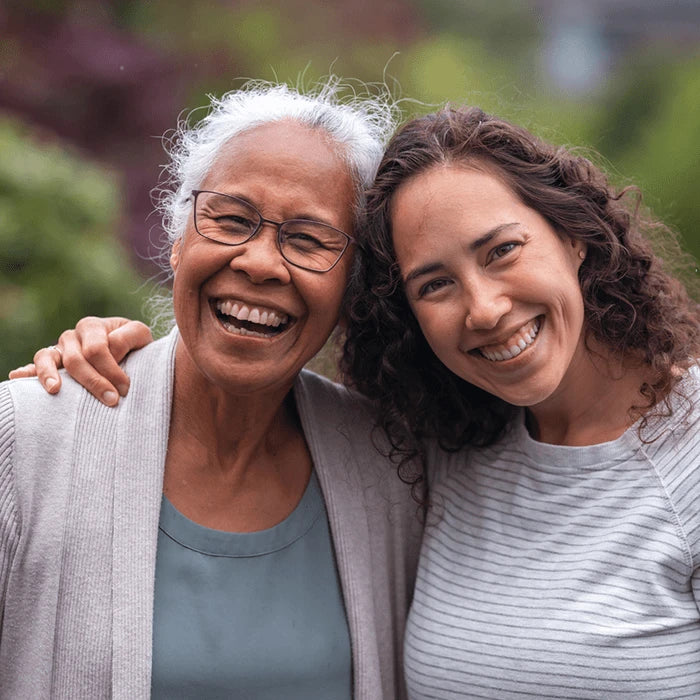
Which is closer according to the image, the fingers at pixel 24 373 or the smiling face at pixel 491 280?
the smiling face at pixel 491 280

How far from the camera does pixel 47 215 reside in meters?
5.02

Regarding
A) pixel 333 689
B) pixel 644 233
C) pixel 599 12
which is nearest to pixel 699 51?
pixel 599 12

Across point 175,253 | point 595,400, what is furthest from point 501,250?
point 175,253

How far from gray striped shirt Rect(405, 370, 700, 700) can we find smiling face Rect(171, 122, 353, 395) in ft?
1.99

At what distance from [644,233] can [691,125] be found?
623cm

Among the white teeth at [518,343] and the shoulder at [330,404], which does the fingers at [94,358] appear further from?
the white teeth at [518,343]

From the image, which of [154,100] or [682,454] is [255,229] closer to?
[682,454]

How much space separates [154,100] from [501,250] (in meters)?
5.33

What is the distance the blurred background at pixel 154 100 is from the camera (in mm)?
5035

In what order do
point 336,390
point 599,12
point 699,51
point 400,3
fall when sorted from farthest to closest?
point 599,12
point 699,51
point 400,3
point 336,390

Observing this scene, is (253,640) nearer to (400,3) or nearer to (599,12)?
(400,3)

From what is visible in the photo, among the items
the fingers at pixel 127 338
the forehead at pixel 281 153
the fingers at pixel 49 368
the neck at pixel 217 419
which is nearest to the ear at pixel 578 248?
the forehead at pixel 281 153

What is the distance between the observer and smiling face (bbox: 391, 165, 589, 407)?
7.52 feet

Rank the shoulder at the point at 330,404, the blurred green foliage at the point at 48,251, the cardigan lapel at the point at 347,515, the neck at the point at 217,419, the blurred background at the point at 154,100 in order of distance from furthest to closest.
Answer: the blurred background at the point at 154,100
the blurred green foliage at the point at 48,251
the shoulder at the point at 330,404
the neck at the point at 217,419
the cardigan lapel at the point at 347,515
